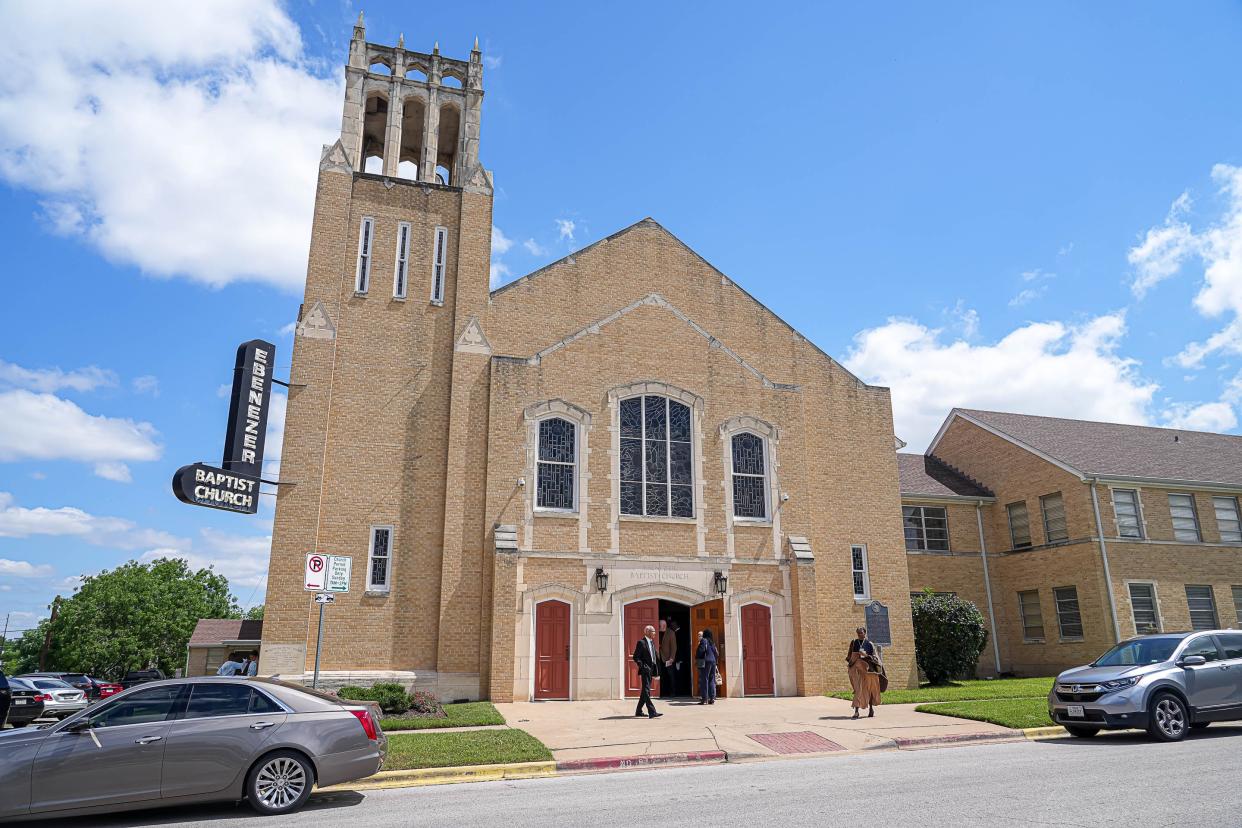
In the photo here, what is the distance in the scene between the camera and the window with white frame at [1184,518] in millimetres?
27953

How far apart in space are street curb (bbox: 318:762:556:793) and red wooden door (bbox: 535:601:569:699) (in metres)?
8.30

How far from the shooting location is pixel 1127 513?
27.4 metres

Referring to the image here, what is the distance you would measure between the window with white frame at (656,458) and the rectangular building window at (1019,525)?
14747mm

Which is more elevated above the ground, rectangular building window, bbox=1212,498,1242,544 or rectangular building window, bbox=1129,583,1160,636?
rectangular building window, bbox=1212,498,1242,544

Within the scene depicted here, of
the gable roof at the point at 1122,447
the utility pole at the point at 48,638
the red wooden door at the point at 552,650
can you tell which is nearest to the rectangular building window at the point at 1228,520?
the gable roof at the point at 1122,447

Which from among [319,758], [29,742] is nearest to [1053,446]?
[319,758]

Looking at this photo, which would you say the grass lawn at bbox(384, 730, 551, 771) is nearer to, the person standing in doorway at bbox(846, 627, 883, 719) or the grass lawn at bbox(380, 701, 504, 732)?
the grass lawn at bbox(380, 701, 504, 732)

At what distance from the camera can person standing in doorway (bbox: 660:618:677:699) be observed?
19.6 meters

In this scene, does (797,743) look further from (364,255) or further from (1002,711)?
(364,255)

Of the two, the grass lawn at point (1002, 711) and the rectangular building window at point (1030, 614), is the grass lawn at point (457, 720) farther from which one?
the rectangular building window at point (1030, 614)

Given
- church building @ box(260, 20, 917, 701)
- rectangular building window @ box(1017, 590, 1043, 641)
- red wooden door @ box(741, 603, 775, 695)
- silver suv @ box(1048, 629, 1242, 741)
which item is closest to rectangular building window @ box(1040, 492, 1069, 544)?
rectangular building window @ box(1017, 590, 1043, 641)

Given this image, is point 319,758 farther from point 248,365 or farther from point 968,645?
point 968,645

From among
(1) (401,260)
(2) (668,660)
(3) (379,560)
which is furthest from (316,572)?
(1) (401,260)

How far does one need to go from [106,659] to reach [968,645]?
185 ft
